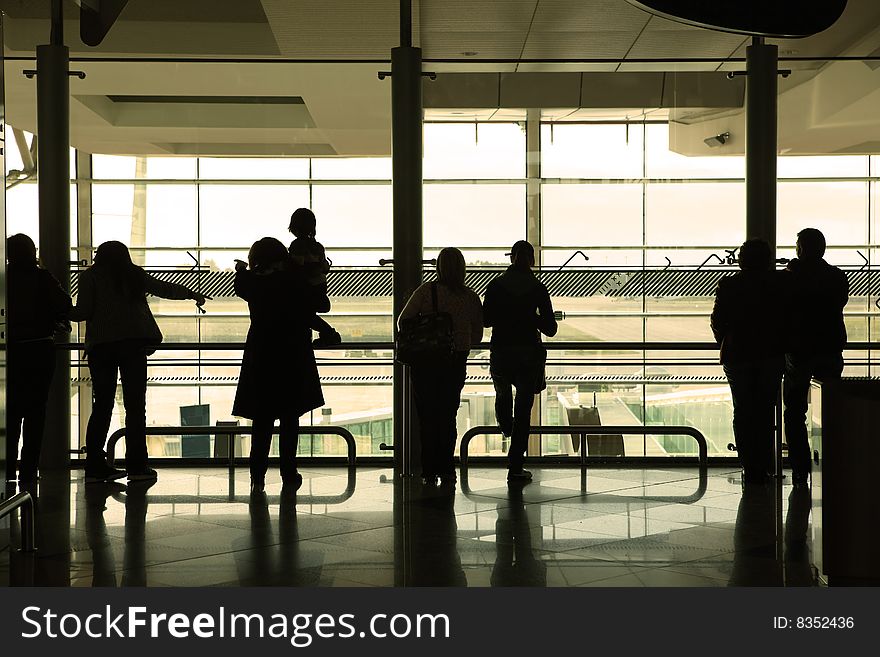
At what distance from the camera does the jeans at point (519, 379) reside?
681 centimetres

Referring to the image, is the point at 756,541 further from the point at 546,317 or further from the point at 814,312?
the point at 546,317

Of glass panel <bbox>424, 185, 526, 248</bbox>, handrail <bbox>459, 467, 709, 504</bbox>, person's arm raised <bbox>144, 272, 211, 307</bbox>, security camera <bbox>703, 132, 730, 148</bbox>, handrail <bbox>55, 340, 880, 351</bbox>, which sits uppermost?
security camera <bbox>703, 132, 730, 148</bbox>

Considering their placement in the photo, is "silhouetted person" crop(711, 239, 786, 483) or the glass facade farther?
the glass facade

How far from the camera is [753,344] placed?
662 centimetres

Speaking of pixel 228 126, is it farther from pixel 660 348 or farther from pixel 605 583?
pixel 605 583

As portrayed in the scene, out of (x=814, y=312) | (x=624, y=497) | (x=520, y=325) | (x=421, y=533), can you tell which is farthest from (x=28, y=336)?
(x=814, y=312)

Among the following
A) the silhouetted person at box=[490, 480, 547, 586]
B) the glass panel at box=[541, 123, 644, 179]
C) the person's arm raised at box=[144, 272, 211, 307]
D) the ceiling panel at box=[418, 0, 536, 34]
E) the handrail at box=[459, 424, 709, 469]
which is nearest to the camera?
the silhouetted person at box=[490, 480, 547, 586]

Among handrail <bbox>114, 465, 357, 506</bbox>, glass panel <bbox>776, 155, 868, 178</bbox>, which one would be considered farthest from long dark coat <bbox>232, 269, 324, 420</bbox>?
glass panel <bbox>776, 155, 868, 178</bbox>

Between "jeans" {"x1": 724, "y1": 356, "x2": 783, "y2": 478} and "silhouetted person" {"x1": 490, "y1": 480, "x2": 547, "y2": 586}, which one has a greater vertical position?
"jeans" {"x1": 724, "y1": 356, "x2": 783, "y2": 478}

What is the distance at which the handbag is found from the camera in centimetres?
643

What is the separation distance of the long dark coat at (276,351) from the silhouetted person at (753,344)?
2.59m

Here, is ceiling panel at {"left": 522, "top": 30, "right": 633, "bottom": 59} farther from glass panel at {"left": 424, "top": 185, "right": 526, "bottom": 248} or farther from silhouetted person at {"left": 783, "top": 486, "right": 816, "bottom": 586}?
silhouetted person at {"left": 783, "top": 486, "right": 816, "bottom": 586}

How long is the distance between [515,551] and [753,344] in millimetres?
2493

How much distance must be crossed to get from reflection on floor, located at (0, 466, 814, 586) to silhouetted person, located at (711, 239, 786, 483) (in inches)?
11.6
